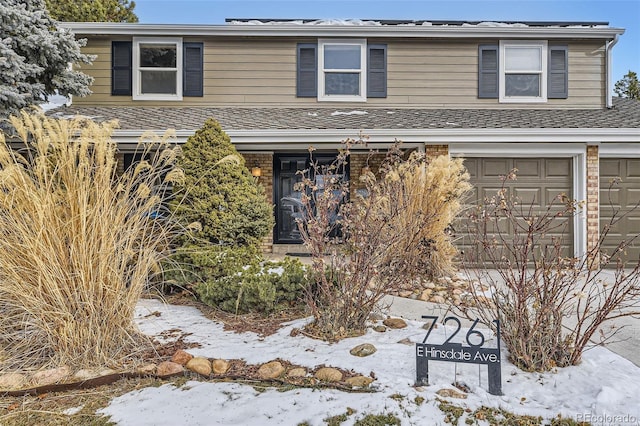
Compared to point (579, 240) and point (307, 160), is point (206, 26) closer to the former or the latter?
point (307, 160)

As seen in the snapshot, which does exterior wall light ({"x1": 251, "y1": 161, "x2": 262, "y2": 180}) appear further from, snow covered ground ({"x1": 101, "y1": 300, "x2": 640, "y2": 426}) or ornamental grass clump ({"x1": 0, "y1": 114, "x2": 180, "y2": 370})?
snow covered ground ({"x1": 101, "y1": 300, "x2": 640, "y2": 426})

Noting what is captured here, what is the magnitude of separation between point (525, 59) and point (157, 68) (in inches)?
317

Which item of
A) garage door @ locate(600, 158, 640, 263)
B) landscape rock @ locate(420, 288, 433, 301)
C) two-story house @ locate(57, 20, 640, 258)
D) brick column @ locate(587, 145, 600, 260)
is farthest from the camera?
two-story house @ locate(57, 20, 640, 258)

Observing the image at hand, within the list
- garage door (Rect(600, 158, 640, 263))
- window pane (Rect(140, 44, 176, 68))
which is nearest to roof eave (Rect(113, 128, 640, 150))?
garage door (Rect(600, 158, 640, 263))

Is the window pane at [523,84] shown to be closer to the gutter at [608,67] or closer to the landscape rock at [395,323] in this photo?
the gutter at [608,67]

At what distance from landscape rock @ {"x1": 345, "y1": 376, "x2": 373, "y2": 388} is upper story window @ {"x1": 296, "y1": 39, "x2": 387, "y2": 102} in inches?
276

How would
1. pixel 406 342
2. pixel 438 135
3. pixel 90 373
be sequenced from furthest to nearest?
1. pixel 438 135
2. pixel 406 342
3. pixel 90 373

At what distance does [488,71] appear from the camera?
27.6ft

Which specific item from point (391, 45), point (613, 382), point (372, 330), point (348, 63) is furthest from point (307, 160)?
point (613, 382)

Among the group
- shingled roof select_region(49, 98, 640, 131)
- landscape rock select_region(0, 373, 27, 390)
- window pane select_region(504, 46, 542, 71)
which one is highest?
window pane select_region(504, 46, 542, 71)

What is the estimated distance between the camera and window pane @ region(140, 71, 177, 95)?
8.42 m

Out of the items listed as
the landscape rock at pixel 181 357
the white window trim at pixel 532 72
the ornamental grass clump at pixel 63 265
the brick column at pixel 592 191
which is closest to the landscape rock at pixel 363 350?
the landscape rock at pixel 181 357

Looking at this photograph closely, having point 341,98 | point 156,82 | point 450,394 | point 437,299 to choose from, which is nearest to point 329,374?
point 450,394

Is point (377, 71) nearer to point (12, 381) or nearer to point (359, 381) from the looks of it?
point (359, 381)
